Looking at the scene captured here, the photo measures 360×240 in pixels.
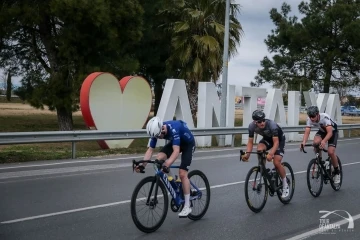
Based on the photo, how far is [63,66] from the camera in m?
25.9

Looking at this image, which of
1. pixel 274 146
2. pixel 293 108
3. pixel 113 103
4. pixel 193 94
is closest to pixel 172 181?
pixel 274 146

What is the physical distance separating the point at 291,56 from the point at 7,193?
36.5 meters

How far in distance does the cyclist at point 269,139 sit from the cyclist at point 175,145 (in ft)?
4.52

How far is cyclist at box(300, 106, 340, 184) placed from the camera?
10461mm

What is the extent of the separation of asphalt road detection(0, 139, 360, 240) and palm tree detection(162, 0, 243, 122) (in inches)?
676

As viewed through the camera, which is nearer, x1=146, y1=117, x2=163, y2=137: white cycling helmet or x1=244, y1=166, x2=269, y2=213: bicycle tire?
x1=146, y1=117, x2=163, y2=137: white cycling helmet

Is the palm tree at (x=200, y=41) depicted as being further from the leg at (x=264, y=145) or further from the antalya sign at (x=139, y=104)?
the leg at (x=264, y=145)

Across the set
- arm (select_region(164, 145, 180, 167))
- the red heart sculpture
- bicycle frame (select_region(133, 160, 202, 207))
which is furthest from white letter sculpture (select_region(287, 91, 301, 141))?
arm (select_region(164, 145, 180, 167))

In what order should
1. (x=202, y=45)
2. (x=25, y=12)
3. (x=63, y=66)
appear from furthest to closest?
(x=202, y=45) → (x=63, y=66) → (x=25, y=12)

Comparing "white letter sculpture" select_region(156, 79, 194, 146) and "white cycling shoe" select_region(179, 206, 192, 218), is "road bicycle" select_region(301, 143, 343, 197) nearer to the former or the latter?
"white cycling shoe" select_region(179, 206, 192, 218)

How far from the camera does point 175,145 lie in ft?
24.9

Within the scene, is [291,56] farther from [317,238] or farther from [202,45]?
[317,238]

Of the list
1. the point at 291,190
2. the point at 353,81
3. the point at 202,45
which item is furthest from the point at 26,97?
the point at 353,81

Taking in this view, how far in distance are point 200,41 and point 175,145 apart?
925 inches
